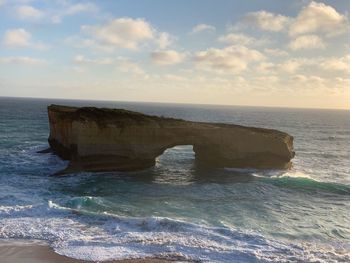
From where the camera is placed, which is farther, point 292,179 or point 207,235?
point 292,179

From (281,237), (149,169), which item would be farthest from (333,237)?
(149,169)

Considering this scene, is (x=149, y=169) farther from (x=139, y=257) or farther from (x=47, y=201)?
(x=139, y=257)

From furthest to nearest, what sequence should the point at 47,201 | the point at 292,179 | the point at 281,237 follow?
the point at 292,179, the point at 47,201, the point at 281,237

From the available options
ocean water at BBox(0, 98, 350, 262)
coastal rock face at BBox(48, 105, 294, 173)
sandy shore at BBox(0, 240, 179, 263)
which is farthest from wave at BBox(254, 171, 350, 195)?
sandy shore at BBox(0, 240, 179, 263)

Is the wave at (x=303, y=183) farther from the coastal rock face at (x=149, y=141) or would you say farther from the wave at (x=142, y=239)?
the wave at (x=142, y=239)

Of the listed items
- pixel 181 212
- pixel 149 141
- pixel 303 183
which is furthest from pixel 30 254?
pixel 303 183

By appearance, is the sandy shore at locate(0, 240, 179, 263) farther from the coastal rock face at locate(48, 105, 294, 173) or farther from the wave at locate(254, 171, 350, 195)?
the wave at locate(254, 171, 350, 195)

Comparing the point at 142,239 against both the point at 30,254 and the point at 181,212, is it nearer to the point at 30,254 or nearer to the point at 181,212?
the point at 30,254
